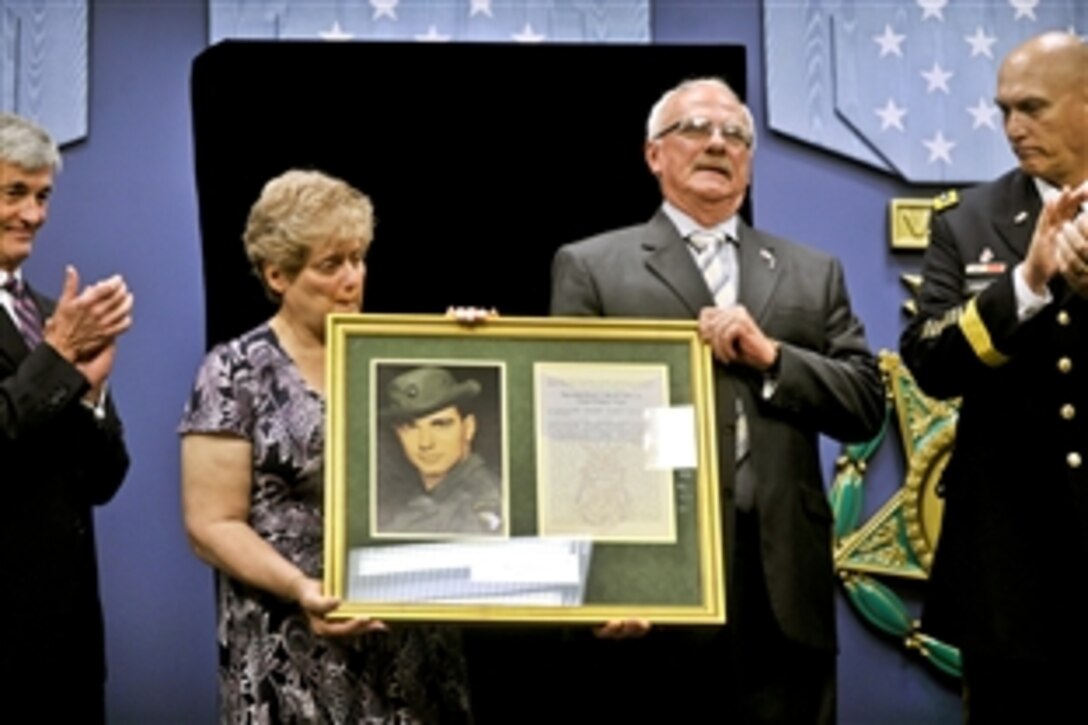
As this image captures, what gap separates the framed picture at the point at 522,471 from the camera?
130 inches

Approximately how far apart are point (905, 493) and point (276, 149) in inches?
69.1

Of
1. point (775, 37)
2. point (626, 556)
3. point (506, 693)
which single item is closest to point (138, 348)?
point (506, 693)

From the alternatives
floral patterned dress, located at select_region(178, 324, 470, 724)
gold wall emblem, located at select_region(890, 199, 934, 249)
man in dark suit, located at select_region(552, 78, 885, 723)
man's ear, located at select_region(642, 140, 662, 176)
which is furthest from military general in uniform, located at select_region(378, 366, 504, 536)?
gold wall emblem, located at select_region(890, 199, 934, 249)

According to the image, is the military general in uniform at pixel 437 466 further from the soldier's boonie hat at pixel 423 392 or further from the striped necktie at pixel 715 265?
the striped necktie at pixel 715 265

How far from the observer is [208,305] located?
15.8 feet

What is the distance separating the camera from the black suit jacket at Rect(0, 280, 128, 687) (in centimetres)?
359

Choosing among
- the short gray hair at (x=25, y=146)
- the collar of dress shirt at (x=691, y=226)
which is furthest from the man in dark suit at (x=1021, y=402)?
the short gray hair at (x=25, y=146)

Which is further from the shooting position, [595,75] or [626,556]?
[595,75]

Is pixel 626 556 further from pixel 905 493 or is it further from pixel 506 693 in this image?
pixel 905 493

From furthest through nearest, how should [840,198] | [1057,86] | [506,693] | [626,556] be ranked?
[840,198], [506,693], [1057,86], [626,556]

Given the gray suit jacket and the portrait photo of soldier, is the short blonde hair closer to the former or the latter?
the portrait photo of soldier

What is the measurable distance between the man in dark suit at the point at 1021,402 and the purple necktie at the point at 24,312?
1585mm

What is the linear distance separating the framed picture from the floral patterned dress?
0.30ft

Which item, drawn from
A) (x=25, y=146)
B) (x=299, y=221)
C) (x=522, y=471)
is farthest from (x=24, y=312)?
(x=522, y=471)
